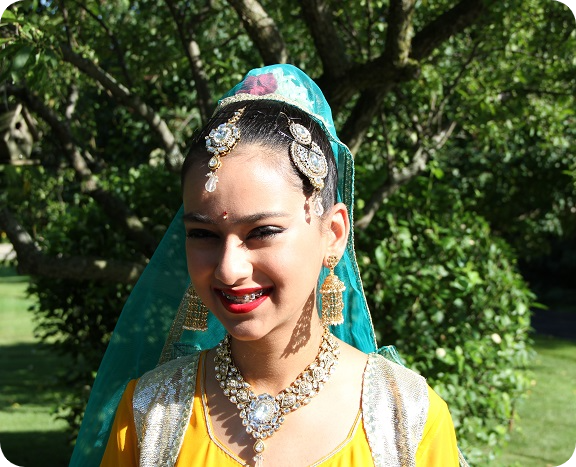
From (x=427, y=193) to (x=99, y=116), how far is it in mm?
4718

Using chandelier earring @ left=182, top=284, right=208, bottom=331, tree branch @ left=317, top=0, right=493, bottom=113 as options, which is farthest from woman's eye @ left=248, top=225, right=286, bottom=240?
tree branch @ left=317, top=0, right=493, bottom=113

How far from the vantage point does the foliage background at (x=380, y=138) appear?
355 cm

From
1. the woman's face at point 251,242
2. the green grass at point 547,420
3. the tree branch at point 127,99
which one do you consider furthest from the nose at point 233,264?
the green grass at point 547,420

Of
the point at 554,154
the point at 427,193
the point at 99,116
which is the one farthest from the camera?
the point at 554,154

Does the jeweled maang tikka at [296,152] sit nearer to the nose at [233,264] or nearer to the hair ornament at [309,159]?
the hair ornament at [309,159]

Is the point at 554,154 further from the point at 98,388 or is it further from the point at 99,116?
the point at 98,388

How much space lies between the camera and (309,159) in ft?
5.57

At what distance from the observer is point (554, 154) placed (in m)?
9.46

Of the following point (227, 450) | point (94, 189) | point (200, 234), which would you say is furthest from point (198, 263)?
point (94, 189)

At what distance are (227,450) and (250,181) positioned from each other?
0.62 m

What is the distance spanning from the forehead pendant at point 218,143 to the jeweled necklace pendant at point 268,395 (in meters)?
0.47

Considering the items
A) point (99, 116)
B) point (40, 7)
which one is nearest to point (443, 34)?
point (40, 7)

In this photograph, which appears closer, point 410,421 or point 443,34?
point 410,421

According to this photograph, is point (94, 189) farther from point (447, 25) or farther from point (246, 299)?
point (246, 299)
